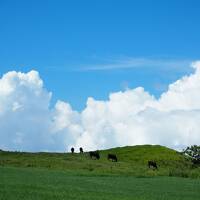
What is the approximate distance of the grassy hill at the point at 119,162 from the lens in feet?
219

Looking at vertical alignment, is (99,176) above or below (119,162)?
below

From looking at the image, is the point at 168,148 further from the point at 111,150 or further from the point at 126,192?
the point at 126,192

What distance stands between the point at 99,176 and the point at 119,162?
2587 centimetres

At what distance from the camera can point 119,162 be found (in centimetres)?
8319

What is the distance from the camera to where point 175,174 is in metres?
64.8

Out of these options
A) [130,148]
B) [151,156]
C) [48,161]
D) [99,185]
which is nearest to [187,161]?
[151,156]

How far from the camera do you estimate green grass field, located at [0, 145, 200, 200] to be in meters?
34.8

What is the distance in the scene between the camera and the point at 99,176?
2265 inches

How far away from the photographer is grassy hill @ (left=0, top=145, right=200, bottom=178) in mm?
→ 66812

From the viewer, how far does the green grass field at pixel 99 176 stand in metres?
34.8

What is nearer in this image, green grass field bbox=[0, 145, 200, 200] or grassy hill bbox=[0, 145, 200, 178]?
green grass field bbox=[0, 145, 200, 200]

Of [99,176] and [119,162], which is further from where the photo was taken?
[119,162]

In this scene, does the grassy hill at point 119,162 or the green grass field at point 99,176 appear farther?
the grassy hill at point 119,162

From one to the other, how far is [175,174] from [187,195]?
1074 inches
